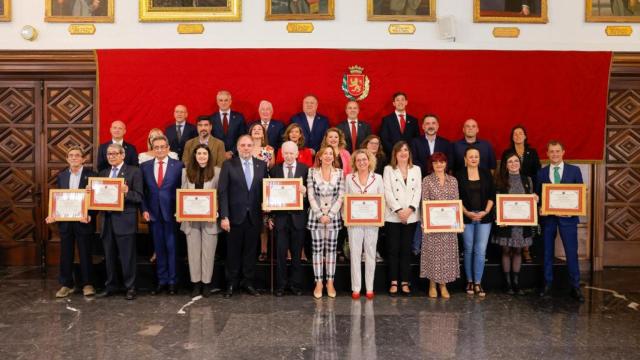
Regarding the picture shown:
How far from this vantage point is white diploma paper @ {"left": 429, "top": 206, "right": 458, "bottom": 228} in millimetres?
5516

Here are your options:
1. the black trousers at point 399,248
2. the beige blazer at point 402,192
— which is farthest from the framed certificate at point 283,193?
the black trousers at point 399,248

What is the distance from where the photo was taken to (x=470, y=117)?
23.6ft

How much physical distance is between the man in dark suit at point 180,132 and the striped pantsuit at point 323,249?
7.35 ft

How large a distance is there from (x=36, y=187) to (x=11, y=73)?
1657 mm

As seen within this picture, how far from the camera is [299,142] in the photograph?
20.0 feet

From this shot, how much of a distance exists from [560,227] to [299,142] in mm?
3103

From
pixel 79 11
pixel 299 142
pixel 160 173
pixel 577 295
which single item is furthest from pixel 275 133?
pixel 577 295

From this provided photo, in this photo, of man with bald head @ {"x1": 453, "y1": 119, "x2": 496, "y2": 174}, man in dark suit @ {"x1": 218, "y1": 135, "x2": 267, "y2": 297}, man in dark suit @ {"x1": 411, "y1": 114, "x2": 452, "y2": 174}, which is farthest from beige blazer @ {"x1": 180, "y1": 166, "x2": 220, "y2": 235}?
man with bald head @ {"x1": 453, "y1": 119, "x2": 496, "y2": 174}

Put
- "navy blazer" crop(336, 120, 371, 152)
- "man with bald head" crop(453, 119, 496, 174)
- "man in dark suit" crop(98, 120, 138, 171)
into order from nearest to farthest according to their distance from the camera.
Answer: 1. "man in dark suit" crop(98, 120, 138, 171)
2. "man with bald head" crop(453, 119, 496, 174)
3. "navy blazer" crop(336, 120, 371, 152)

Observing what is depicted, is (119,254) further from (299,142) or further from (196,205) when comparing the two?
(299,142)

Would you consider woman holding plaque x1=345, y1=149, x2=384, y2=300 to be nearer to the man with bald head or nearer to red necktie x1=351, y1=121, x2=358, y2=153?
red necktie x1=351, y1=121, x2=358, y2=153

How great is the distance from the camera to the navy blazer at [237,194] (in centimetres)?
551

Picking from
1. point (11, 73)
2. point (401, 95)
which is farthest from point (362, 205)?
point (11, 73)

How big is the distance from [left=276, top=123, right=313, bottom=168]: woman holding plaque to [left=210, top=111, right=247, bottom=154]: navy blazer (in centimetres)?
82
